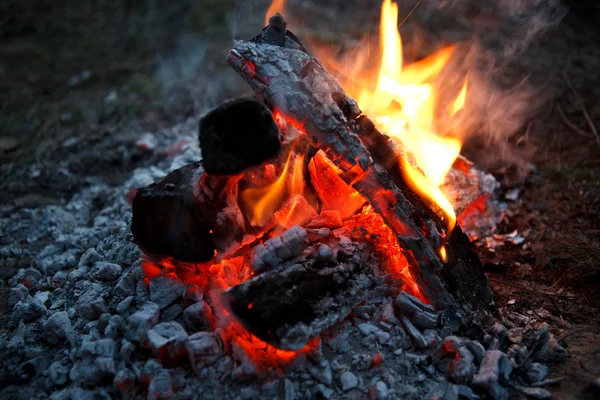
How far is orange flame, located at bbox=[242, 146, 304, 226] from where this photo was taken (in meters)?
2.58

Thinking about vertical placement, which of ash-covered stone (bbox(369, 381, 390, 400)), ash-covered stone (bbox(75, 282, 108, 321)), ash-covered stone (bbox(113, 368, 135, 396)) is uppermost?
ash-covered stone (bbox(369, 381, 390, 400))

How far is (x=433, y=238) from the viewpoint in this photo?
241 centimetres

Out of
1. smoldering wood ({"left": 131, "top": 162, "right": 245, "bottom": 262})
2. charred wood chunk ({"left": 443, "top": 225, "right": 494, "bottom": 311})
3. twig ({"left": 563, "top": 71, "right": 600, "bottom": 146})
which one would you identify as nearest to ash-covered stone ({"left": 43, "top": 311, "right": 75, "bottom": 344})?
smoldering wood ({"left": 131, "top": 162, "right": 245, "bottom": 262})

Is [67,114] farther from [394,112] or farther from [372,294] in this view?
[372,294]

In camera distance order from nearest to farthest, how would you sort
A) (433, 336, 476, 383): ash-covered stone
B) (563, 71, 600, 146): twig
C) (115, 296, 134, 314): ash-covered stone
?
(433, 336, 476, 383): ash-covered stone < (115, 296, 134, 314): ash-covered stone < (563, 71, 600, 146): twig

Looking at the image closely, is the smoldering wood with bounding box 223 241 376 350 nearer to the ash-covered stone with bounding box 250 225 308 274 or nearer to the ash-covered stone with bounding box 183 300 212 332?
the ash-covered stone with bounding box 250 225 308 274

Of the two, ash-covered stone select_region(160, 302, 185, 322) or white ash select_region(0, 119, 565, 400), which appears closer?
white ash select_region(0, 119, 565, 400)

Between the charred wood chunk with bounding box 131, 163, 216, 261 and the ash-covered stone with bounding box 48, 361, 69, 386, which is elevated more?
the charred wood chunk with bounding box 131, 163, 216, 261

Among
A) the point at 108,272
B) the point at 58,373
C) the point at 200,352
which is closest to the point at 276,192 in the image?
the point at 200,352

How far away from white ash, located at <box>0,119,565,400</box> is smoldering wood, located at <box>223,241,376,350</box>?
126 mm

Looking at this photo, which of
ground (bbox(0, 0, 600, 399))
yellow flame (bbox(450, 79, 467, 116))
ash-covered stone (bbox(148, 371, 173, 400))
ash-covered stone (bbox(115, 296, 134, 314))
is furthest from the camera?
yellow flame (bbox(450, 79, 467, 116))

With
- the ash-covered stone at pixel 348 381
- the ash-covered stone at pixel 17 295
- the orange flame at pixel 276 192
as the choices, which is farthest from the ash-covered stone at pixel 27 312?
the ash-covered stone at pixel 348 381

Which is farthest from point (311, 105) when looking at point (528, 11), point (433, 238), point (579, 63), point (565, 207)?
point (579, 63)

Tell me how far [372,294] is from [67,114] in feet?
15.9
